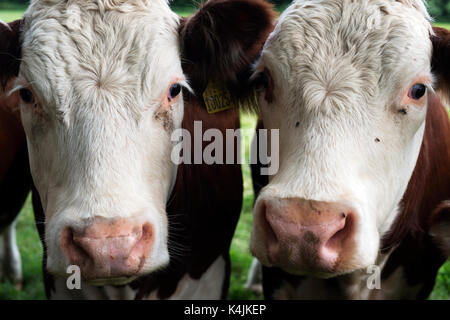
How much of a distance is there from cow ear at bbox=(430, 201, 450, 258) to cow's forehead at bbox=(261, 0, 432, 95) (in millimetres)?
976

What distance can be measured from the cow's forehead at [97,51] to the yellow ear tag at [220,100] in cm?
45

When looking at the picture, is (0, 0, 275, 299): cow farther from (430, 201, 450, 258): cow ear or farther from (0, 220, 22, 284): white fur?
(0, 220, 22, 284): white fur

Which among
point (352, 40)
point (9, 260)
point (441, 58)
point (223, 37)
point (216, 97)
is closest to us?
point (352, 40)

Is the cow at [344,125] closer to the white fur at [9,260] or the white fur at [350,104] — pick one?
the white fur at [350,104]

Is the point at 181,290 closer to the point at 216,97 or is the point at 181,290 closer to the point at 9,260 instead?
the point at 216,97

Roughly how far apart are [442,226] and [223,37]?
190cm

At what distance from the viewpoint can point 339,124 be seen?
286 cm

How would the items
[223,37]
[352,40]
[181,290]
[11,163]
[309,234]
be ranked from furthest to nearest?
[11,163] < [181,290] < [223,37] < [352,40] < [309,234]

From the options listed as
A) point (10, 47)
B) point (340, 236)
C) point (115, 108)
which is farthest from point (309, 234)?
point (10, 47)

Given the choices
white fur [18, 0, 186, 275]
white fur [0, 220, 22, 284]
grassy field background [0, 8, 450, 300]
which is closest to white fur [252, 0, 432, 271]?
white fur [18, 0, 186, 275]

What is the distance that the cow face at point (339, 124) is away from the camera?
8.78 feet

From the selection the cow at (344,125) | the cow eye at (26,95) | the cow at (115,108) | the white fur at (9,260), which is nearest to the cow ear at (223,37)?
the cow at (115,108)

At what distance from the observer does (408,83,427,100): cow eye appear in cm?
303
